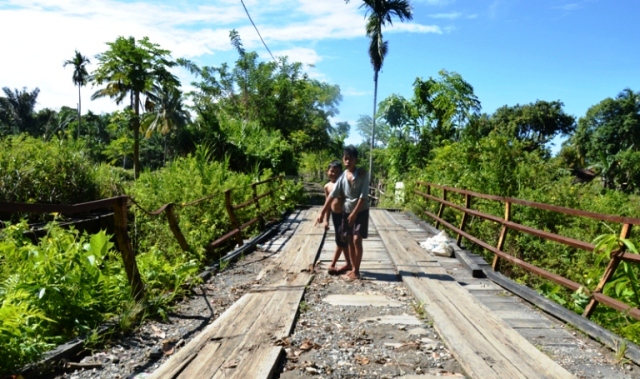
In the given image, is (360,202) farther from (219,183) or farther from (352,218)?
(219,183)

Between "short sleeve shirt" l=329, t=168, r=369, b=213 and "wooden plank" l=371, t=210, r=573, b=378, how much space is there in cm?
110

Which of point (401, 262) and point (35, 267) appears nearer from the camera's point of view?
point (35, 267)

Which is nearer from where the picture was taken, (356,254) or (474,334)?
(474,334)

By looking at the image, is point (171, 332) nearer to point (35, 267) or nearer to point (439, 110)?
point (35, 267)

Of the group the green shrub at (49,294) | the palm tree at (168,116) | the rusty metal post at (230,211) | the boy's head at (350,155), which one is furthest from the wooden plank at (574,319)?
the palm tree at (168,116)

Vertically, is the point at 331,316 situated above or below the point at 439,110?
below

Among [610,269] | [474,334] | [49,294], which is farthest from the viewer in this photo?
[610,269]

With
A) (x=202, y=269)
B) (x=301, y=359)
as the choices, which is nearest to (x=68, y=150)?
(x=202, y=269)

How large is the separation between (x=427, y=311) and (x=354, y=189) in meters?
1.94

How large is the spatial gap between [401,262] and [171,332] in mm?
3689

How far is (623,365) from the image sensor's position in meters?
3.50

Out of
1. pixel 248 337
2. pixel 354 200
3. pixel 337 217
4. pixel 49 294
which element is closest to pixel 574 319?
pixel 354 200

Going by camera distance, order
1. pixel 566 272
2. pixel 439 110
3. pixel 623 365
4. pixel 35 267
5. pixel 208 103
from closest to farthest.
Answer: pixel 623 365
pixel 35 267
pixel 566 272
pixel 439 110
pixel 208 103

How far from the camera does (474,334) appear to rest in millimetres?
4062
